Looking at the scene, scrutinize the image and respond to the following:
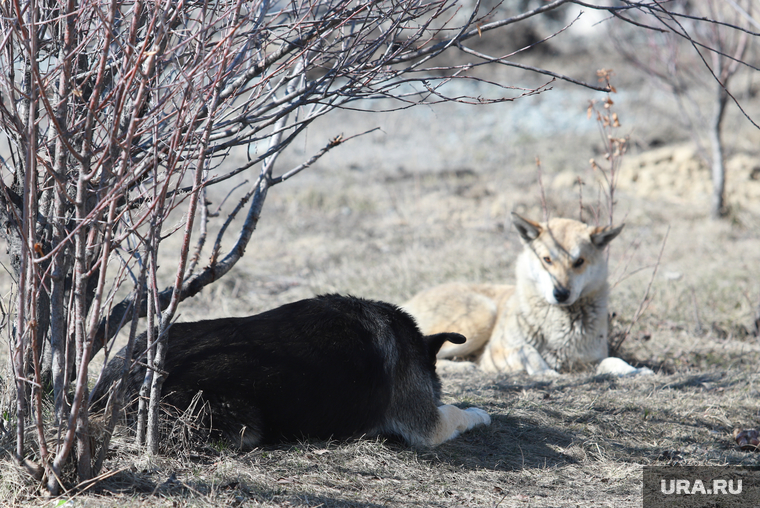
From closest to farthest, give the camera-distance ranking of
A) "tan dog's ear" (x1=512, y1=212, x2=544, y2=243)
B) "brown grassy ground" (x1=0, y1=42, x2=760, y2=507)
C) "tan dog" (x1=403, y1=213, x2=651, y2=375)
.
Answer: "brown grassy ground" (x1=0, y1=42, x2=760, y2=507)
"tan dog" (x1=403, y1=213, x2=651, y2=375)
"tan dog's ear" (x1=512, y1=212, x2=544, y2=243)

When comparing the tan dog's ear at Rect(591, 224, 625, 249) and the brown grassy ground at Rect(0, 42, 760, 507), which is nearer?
the brown grassy ground at Rect(0, 42, 760, 507)

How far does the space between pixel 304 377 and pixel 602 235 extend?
357 cm

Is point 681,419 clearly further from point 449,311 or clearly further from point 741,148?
point 741,148

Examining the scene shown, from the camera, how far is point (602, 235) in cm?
561

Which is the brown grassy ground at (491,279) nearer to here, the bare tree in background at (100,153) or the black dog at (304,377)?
the black dog at (304,377)

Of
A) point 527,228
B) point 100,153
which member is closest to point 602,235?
point 527,228

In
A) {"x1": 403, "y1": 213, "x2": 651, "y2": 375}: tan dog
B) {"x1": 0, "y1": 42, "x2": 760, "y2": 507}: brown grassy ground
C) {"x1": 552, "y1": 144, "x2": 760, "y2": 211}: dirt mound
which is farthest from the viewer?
{"x1": 552, "y1": 144, "x2": 760, "y2": 211}: dirt mound

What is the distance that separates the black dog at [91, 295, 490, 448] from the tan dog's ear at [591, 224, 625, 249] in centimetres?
273

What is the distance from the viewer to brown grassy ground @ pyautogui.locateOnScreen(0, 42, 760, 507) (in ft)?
9.64

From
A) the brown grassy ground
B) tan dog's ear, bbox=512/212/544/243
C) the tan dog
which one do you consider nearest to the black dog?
the brown grassy ground

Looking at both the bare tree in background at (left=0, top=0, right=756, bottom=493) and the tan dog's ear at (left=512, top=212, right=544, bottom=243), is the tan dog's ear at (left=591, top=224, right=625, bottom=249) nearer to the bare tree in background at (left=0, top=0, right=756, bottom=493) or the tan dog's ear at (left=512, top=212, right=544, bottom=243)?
the tan dog's ear at (left=512, top=212, right=544, bottom=243)

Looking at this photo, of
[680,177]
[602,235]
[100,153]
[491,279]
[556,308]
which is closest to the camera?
[100,153]

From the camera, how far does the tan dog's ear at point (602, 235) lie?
557 centimetres

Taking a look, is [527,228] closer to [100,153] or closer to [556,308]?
[556,308]
